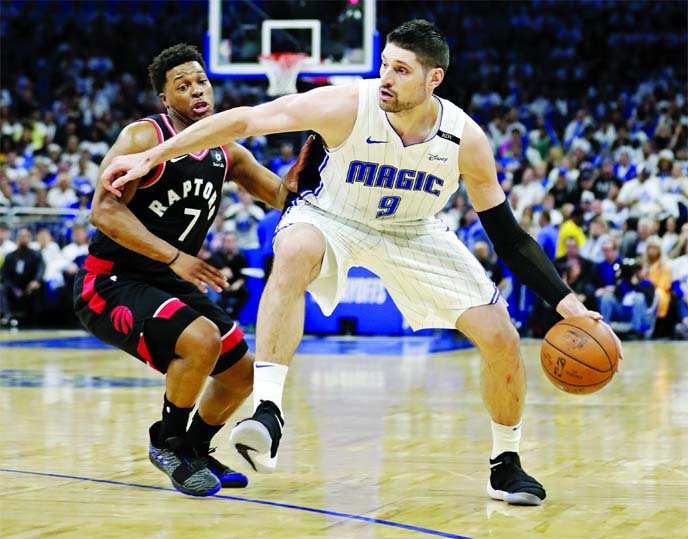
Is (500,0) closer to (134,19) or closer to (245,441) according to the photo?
(134,19)

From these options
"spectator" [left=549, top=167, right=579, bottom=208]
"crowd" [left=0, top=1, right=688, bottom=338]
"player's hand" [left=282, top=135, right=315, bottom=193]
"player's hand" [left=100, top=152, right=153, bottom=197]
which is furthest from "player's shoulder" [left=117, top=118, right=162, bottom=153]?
"spectator" [left=549, top=167, right=579, bottom=208]

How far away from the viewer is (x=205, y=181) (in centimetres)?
560

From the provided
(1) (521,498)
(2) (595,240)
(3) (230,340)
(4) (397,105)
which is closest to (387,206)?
(4) (397,105)

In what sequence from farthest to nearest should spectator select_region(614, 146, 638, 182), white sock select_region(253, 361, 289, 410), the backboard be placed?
spectator select_region(614, 146, 638, 182) < the backboard < white sock select_region(253, 361, 289, 410)

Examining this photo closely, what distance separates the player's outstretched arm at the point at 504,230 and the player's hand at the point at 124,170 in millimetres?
1418

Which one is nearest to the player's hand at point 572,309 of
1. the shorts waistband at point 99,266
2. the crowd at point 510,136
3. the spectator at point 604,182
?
the shorts waistband at point 99,266

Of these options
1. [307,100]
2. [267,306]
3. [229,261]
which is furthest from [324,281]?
[229,261]

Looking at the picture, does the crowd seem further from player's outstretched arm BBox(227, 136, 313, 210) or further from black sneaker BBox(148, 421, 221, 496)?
black sneaker BBox(148, 421, 221, 496)

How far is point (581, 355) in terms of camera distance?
16.6ft

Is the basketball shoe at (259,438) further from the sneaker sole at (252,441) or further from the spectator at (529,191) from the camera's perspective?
the spectator at (529,191)

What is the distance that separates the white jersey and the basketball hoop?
9.79 meters

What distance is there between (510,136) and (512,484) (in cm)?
1554

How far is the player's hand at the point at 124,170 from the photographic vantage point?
4.87m

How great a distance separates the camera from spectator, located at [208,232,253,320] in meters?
15.5
